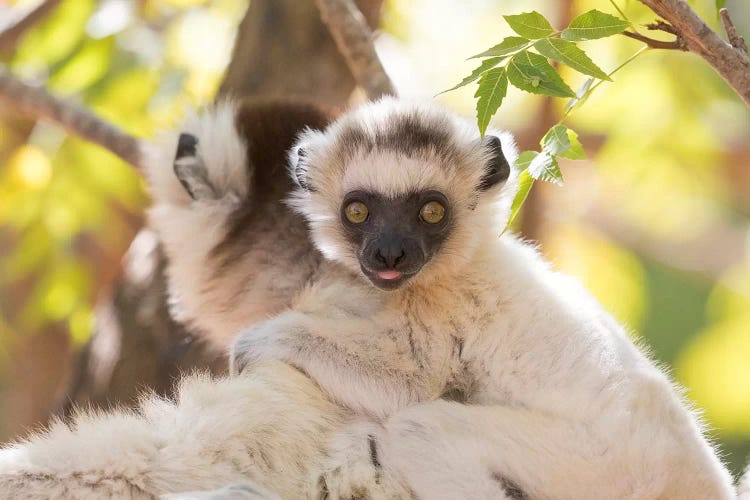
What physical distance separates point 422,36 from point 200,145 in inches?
137

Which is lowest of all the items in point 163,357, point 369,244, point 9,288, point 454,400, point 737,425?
point 737,425

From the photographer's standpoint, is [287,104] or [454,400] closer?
[454,400]

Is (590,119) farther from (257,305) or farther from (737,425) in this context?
(257,305)

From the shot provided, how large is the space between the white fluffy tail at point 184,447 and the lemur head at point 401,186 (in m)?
0.86

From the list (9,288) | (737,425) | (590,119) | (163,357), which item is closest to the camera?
(163,357)

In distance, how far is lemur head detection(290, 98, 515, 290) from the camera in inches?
157

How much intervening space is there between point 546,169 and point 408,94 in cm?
273

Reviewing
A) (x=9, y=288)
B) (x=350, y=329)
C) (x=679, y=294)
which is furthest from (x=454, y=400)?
(x=679, y=294)

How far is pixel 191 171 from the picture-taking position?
4.51 m

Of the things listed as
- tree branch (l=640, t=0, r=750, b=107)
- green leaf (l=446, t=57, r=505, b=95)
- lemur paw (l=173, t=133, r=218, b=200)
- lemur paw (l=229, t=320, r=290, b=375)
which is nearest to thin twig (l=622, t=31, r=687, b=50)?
tree branch (l=640, t=0, r=750, b=107)

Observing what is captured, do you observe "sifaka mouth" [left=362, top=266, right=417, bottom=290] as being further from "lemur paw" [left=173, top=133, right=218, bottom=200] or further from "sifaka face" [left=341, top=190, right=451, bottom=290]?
"lemur paw" [left=173, top=133, right=218, bottom=200]

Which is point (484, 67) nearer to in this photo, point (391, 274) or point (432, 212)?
point (391, 274)

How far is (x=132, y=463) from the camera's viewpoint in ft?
9.50

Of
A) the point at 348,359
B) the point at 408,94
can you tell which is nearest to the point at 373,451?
the point at 348,359
